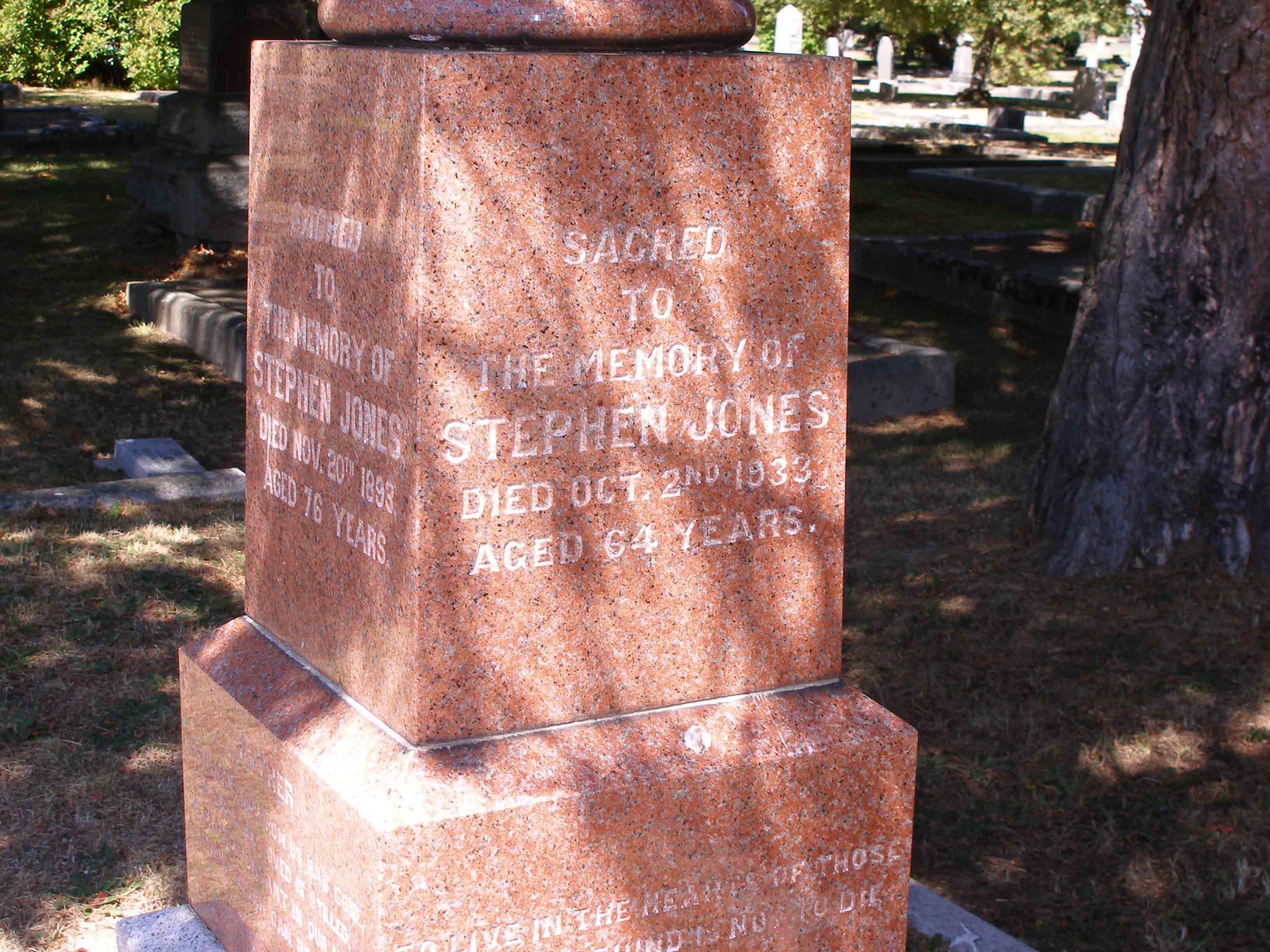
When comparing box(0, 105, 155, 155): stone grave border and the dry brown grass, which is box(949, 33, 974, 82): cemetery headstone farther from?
the dry brown grass

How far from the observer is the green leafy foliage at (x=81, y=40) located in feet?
92.4

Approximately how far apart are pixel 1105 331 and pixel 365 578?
389 centimetres

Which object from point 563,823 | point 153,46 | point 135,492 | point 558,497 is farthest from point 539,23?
point 153,46

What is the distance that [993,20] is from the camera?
33312mm

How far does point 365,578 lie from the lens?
2.55 m

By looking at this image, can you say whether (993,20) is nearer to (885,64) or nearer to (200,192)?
(885,64)

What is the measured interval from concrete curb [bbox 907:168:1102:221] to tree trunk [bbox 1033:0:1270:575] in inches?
369

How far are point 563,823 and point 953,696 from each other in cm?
264

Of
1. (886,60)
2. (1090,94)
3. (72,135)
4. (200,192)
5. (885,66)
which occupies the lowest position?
(200,192)

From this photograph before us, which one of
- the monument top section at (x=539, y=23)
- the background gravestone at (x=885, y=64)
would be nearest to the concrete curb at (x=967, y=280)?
the monument top section at (x=539, y=23)

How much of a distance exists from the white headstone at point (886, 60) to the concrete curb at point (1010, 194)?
2367 centimetres

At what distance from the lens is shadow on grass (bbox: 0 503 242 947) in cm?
370

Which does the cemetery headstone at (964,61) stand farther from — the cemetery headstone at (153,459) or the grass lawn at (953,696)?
the cemetery headstone at (153,459)

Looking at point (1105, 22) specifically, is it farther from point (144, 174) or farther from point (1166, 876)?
point (1166, 876)
